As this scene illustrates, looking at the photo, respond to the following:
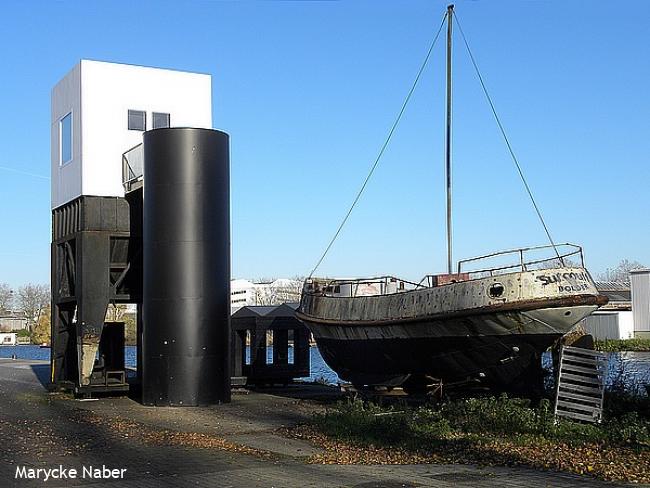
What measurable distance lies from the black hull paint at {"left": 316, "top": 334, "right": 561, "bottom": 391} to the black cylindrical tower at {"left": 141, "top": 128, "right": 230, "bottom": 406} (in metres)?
3.60

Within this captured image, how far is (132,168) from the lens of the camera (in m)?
23.1

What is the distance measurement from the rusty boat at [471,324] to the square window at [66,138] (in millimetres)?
9208

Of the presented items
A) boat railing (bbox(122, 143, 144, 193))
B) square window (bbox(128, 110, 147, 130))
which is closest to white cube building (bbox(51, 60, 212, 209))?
square window (bbox(128, 110, 147, 130))

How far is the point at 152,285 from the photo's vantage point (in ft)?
67.1

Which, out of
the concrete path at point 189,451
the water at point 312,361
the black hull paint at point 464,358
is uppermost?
the black hull paint at point 464,358

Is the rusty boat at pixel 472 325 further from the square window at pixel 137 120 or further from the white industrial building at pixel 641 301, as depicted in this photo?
the white industrial building at pixel 641 301

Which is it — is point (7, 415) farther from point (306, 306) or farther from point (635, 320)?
point (635, 320)

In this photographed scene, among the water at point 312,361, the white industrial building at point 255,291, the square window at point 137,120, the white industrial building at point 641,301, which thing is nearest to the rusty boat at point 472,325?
the square window at point 137,120

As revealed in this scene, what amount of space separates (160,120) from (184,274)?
226 inches

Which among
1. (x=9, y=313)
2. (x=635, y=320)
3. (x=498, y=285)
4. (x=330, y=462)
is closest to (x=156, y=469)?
(x=330, y=462)

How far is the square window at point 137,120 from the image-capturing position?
77.9ft

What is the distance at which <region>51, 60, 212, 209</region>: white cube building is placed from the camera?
75.9 ft

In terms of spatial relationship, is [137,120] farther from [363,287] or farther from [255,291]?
[255,291]

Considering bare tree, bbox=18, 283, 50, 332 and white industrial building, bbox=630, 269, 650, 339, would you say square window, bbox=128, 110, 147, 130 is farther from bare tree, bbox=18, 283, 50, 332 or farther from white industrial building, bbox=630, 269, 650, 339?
bare tree, bbox=18, 283, 50, 332
